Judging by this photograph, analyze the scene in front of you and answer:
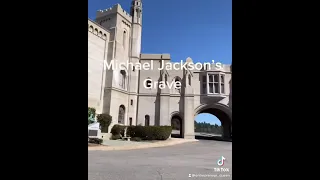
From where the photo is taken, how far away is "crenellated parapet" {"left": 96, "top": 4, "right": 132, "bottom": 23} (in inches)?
1086

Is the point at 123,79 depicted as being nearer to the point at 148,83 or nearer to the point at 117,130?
the point at 148,83

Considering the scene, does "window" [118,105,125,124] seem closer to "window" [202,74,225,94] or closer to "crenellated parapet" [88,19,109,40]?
"crenellated parapet" [88,19,109,40]

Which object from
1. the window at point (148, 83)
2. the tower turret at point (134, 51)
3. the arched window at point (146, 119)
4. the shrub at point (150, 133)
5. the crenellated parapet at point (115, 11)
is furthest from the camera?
the window at point (148, 83)

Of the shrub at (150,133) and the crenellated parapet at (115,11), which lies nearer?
the shrub at (150,133)

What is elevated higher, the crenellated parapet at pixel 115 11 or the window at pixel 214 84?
the crenellated parapet at pixel 115 11

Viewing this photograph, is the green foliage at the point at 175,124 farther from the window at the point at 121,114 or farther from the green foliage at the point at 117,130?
the green foliage at the point at 117,130

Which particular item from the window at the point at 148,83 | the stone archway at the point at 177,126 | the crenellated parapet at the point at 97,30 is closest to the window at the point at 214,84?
the stone archway at the point at 177,126

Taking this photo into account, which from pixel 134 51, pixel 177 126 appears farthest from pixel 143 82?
pixel 177 126

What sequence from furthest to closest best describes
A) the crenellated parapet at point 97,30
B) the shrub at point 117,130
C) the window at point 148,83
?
the window at point 148,83, the crenellated parapet at point 97,30, the shrub at point 117,130

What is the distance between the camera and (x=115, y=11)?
1086 inches

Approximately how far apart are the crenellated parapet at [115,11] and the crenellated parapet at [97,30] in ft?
11.0

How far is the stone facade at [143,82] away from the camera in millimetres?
26219
